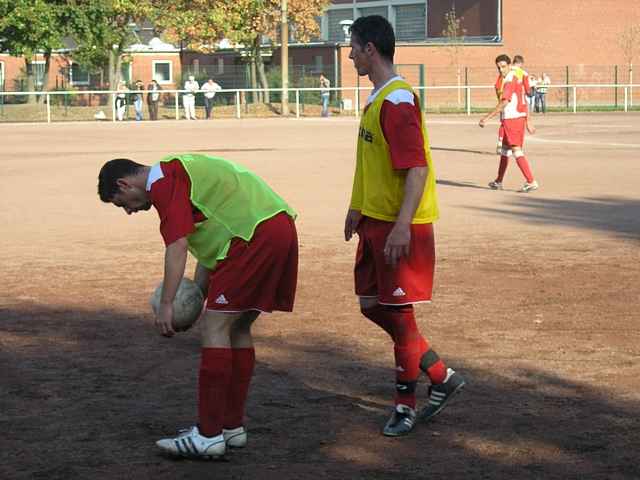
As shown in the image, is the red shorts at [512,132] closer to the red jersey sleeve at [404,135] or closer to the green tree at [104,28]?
the red jersey sleeve at [404,135]

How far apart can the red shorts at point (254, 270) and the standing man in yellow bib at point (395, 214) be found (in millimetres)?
511

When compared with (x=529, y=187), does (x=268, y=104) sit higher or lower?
higher

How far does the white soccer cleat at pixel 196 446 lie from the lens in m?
5.44

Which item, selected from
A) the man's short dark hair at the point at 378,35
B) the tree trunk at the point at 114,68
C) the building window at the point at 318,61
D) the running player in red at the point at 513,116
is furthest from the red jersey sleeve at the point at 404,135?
the building window at the point at 318,61

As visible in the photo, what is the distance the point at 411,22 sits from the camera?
74625mm

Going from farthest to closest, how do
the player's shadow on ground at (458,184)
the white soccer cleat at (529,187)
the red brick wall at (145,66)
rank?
the red brick wall at (145,66), the player's shadow on ground at (458,184), the white soccer cleat at (529,187)

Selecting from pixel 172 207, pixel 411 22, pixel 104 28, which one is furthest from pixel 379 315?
pixel 411 22

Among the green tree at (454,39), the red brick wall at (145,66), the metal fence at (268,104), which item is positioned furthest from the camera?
the red brick wall at (145,66)

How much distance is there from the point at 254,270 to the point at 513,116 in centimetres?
1274

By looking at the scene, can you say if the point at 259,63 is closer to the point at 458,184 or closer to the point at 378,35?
the point at 458,184

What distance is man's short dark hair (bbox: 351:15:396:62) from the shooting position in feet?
18.6

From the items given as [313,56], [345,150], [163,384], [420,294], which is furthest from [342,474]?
[313,56]

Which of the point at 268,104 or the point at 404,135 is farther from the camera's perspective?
the point at 268,104

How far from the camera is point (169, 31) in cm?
5747
